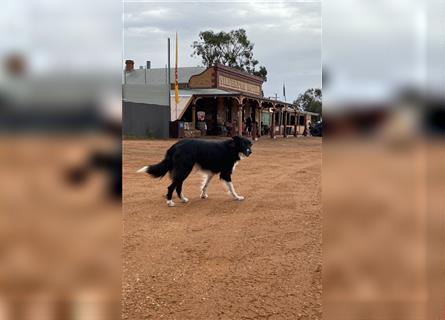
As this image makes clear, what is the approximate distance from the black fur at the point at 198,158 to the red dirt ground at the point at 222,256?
1.37 feet

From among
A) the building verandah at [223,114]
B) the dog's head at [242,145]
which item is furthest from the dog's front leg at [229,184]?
the building verandah at [223,114]

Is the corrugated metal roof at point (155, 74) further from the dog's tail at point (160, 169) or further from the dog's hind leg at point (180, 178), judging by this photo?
the dog's hind leg at point (180, 178)

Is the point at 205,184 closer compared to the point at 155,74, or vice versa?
the point at 205,184

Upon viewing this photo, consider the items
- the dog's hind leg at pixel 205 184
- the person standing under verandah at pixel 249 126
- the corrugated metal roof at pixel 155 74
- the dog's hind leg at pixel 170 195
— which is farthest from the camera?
the corrugated metal roof at pixel 155 74

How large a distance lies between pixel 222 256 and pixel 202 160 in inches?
132

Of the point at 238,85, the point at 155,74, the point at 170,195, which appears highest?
the point at 155,74

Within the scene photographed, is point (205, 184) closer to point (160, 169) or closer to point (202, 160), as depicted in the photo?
point (202, 160)

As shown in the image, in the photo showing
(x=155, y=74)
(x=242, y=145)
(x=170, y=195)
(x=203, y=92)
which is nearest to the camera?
(x=170, y=195)

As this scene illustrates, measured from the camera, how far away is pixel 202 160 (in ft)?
24.7

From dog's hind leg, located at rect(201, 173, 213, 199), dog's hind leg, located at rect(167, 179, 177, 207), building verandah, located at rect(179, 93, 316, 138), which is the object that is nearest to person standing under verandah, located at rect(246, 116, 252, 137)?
building verandah, located at rect(179, 93, 316, 138)

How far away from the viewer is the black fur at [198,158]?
727 cm

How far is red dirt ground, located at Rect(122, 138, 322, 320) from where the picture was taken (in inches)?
123

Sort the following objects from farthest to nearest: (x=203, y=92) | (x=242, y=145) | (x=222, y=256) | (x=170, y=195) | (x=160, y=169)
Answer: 1. (x=203, y=92)
2. (x=242, y=145)
3. (x=160, y=169)
4. (x=170, y=195)
5. (x=222, y=256)

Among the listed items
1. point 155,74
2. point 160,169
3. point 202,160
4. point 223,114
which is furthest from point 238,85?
point 160,169
